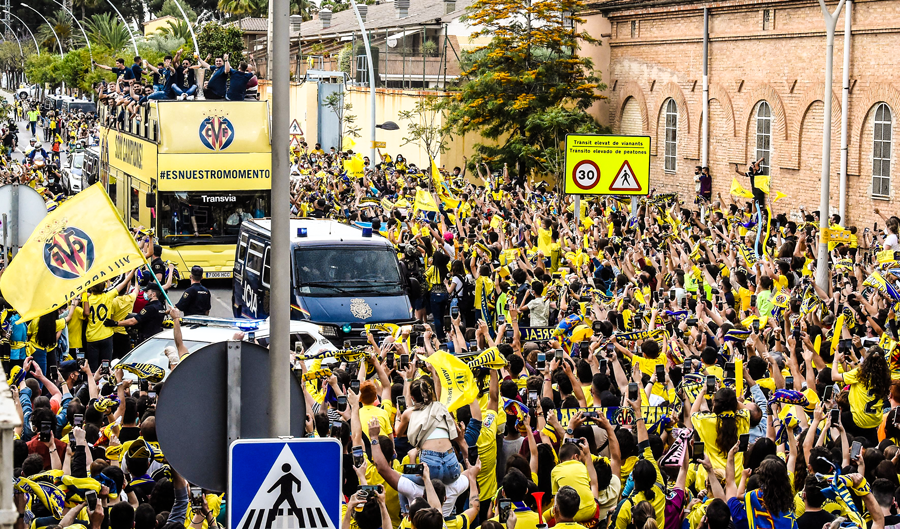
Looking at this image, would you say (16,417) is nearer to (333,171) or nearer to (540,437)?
(540,437)

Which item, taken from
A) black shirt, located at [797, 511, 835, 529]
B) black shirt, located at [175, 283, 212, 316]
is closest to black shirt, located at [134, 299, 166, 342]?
black shirt, located at [175, 283, 212, 316]

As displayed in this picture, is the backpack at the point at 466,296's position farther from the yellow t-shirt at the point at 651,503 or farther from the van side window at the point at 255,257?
the yellow t-shirt at the point at 651,503

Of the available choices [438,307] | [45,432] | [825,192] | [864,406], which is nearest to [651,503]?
[864,406]

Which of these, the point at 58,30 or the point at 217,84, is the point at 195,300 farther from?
the point at 58,30

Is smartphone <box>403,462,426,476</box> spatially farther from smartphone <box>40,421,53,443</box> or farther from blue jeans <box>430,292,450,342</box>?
blue jeans <box>430,292,450,342</box>

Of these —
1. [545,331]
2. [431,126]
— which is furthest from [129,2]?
[545,331]

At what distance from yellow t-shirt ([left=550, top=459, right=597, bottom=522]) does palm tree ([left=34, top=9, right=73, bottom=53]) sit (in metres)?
104

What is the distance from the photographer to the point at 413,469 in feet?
24.2

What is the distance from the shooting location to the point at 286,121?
253 inches

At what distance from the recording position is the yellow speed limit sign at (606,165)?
20.4 m

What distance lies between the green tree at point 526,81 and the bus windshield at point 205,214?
13.7 meters

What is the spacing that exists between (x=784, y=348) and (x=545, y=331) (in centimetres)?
222

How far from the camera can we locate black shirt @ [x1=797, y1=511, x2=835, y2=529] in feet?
21.6

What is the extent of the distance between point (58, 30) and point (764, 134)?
89.5 meters
